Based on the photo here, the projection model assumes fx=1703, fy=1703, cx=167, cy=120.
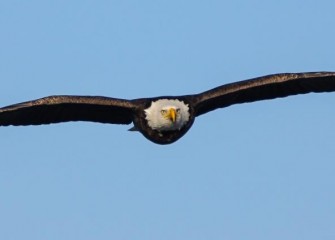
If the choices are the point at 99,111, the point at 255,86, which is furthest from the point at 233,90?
the point at 99,111

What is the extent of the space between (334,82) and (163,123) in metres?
3.92

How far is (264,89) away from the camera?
3472cm

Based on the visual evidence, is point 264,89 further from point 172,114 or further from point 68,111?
point 68,111

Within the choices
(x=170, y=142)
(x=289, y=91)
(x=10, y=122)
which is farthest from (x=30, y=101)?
(x=289, y=91)

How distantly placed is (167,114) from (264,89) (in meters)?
2.55

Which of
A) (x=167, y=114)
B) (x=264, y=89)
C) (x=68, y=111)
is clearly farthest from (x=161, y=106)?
(x=264, y=89)

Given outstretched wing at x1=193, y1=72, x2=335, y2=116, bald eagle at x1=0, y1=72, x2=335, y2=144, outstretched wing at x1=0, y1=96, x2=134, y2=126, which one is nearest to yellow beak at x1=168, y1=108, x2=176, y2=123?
bald eagle at x1=0, y1=72, x2=335, y2=144

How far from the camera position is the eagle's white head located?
33.2 m

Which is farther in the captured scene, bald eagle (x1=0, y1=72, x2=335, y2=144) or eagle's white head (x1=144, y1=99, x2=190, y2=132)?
bald eagle (x1=0, y1=72, x2=335, y2=144)

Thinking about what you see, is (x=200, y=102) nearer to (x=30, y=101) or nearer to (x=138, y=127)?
(x=138, y=127)

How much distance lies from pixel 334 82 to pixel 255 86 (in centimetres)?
172

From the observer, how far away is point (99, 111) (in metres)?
34.2

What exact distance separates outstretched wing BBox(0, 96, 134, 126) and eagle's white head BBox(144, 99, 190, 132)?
59cm

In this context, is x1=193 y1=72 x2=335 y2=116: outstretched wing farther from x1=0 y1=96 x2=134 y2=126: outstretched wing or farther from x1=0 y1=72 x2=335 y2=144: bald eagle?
x1=0 y1=96 x2=134 y2=126: outstretched wing
